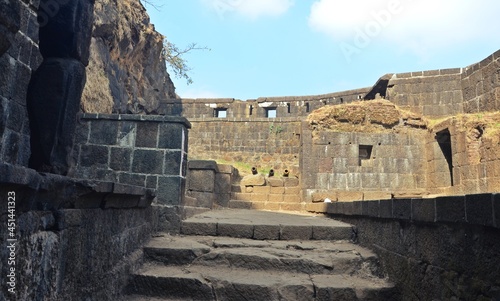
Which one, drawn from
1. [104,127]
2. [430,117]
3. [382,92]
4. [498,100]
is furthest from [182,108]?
[104,127]

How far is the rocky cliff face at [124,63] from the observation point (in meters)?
13.2

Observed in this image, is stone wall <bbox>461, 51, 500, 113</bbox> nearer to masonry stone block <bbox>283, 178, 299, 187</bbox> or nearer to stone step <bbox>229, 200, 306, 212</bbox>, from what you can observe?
masonry stone block <bbox>283, 178, 299, 187</bbox>

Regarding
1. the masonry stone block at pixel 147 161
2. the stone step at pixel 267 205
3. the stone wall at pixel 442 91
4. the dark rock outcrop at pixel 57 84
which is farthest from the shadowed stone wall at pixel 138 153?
the stone wall at pixel 442 91

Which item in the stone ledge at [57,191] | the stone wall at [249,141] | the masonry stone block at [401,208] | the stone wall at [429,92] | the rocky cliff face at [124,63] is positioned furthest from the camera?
the stone wall at [249,141]

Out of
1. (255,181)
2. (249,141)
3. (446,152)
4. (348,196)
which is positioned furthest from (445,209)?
(249,141)

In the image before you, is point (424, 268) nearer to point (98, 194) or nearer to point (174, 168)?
point (98, 194)

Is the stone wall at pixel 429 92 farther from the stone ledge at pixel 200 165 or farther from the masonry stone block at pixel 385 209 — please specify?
the masonry stone block at pixel 385 209

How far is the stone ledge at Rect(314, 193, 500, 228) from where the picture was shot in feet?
6.41

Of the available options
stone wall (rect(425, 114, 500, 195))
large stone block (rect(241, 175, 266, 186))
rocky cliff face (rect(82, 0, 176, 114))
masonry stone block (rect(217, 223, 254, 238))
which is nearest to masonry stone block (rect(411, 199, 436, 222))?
masonry stone block (rect(217, 223, 254, 238))

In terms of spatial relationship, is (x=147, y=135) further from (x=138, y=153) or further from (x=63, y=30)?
(x=63, y=30)

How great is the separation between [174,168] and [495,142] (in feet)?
30.7

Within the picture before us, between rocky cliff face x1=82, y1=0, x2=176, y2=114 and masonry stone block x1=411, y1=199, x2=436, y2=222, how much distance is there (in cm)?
981

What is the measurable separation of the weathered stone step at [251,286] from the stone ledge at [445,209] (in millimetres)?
707

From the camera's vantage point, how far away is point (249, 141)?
787 inches
